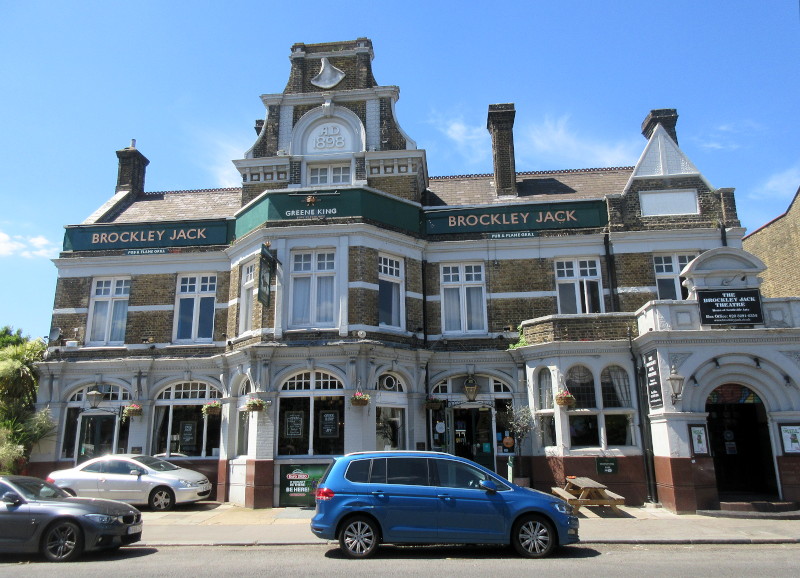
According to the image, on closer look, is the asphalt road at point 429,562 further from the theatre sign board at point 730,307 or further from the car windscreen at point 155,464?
the car windscreen at point 155,464

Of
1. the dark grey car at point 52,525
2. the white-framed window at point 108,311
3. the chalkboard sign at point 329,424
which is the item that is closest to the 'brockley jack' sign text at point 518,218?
the chalkboard sign at point 329,424

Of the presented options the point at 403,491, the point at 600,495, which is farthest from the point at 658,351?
the point at 403,491

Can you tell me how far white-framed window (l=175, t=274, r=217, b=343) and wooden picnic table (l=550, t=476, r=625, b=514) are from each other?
443 inches

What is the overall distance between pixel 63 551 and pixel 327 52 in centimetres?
1631

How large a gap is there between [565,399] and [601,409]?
3.39 ft

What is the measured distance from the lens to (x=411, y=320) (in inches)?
691

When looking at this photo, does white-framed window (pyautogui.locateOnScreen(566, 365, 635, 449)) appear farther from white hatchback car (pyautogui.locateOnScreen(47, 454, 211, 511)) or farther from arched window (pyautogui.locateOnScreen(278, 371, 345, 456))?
white hatchback car (pyautogui.locateOnScreen(47, 454, 211, 511))

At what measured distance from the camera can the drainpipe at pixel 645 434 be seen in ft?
47.8

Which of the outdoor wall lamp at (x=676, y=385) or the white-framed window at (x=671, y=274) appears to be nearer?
the outdoor wall lamp at (x=676, y=385)

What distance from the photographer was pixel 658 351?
14.1m

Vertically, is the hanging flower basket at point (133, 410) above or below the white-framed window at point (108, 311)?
below

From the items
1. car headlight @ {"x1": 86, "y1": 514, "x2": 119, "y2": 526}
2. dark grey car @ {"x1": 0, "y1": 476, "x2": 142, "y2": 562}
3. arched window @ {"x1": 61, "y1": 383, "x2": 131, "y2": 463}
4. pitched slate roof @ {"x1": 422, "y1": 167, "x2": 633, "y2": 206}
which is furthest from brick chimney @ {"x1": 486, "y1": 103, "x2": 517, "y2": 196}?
dark grey car @ {"x1": 0, "y1": 476, "x2": 142, "y2": 562}

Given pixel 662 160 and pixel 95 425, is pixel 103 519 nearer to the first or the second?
pixel 95 425

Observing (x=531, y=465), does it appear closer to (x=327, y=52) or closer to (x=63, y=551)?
(x=63, y=551)
